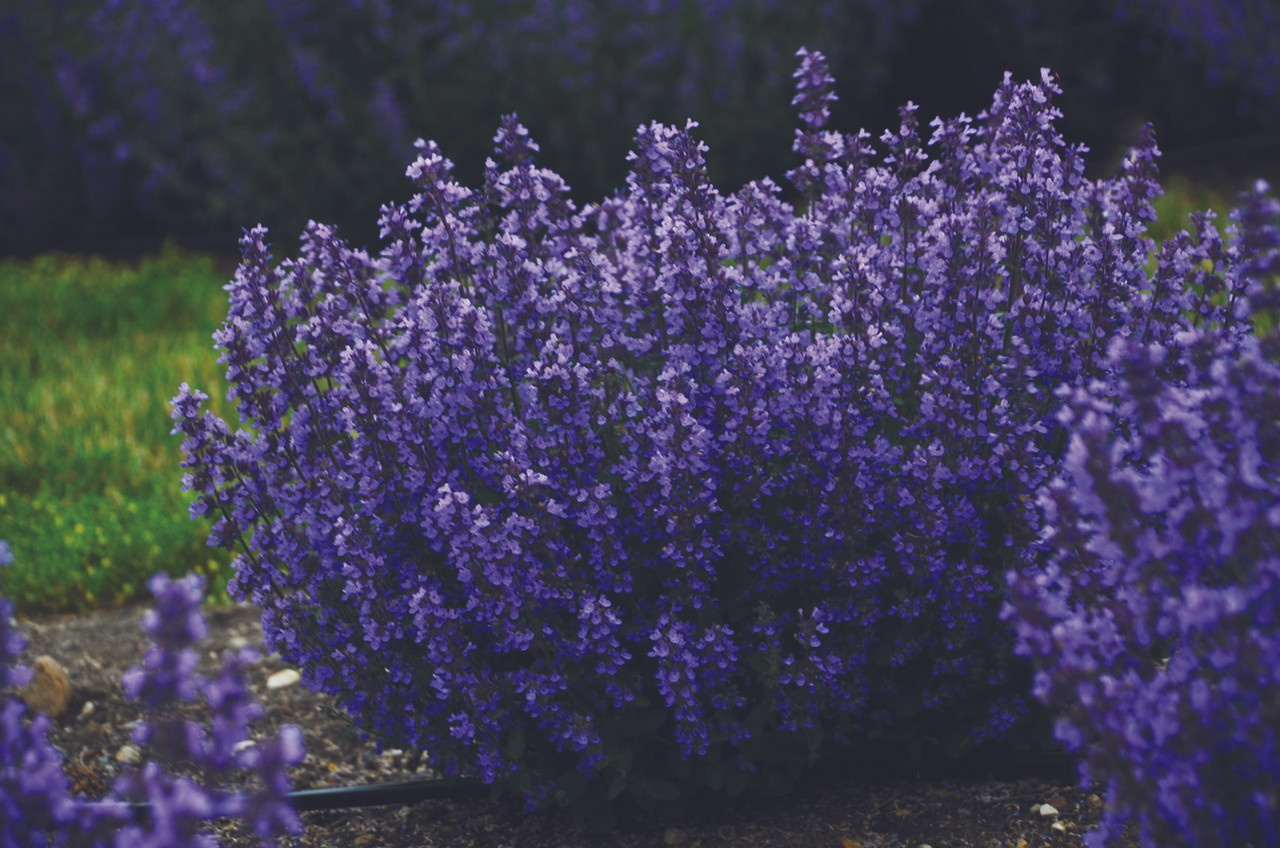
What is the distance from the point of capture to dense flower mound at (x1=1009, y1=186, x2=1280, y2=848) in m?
1.51

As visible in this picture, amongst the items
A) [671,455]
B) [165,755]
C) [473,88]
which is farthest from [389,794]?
[473,88]

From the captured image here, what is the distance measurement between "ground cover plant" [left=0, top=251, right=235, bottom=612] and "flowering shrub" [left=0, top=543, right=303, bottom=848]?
288cm

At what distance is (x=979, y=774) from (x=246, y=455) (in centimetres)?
186

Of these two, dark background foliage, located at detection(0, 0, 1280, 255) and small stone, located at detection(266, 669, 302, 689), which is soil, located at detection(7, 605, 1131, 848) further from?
dark background foliage, located at detection(0, 0, 1280, 255)

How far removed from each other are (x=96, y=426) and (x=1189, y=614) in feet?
16.8

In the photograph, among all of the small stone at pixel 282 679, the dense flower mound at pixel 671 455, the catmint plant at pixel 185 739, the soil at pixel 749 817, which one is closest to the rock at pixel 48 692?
the soil at pixel 749 817

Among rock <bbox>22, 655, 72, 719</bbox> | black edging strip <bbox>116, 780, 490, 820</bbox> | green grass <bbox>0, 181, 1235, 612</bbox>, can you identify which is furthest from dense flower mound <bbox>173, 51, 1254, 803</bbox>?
rock <bbox>22, 655, 72, 719</bbox>

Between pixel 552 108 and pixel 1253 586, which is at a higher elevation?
pixel 552 108

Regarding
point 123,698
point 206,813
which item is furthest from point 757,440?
point 123,698

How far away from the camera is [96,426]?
17.9 ft

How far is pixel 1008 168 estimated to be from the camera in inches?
101

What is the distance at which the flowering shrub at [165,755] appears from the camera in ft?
4.61

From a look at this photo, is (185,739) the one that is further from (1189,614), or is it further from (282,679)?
(282,679)

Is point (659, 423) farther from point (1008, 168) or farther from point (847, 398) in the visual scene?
point (1008, 168)
